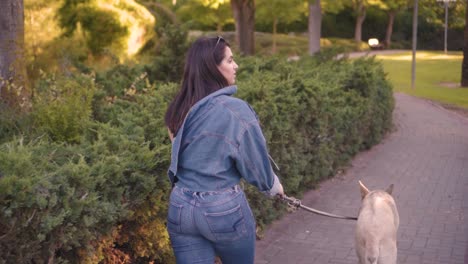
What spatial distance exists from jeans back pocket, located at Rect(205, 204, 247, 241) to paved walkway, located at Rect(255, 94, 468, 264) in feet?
10.6

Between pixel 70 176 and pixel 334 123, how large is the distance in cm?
676

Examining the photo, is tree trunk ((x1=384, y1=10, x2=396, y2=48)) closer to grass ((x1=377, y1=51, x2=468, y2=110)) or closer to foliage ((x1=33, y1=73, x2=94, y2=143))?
grass ((x1=377, y1=51, x2=468, y2=110))

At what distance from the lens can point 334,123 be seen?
1035 centimetres

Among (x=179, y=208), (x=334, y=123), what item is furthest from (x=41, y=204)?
(x=334, y=123)

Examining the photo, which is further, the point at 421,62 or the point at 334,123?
the point at 421,62

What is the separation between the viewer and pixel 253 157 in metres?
3.46

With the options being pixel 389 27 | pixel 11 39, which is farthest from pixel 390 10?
pixel 11 39

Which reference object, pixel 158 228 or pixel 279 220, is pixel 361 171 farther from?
pixel 158 228

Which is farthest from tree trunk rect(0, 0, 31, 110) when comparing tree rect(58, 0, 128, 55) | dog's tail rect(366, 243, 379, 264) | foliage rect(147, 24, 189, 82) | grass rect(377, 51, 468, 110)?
grass rect(377, 51, 468, 110)

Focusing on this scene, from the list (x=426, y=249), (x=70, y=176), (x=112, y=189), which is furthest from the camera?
(x=426, y=249)

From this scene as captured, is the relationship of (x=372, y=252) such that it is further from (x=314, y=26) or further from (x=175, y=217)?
(x=314, y=26)

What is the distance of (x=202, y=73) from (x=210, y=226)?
810 millimetres

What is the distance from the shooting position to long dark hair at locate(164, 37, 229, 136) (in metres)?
3.54

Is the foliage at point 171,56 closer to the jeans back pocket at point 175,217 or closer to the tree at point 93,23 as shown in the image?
the jeans back pocket at point 175,217
